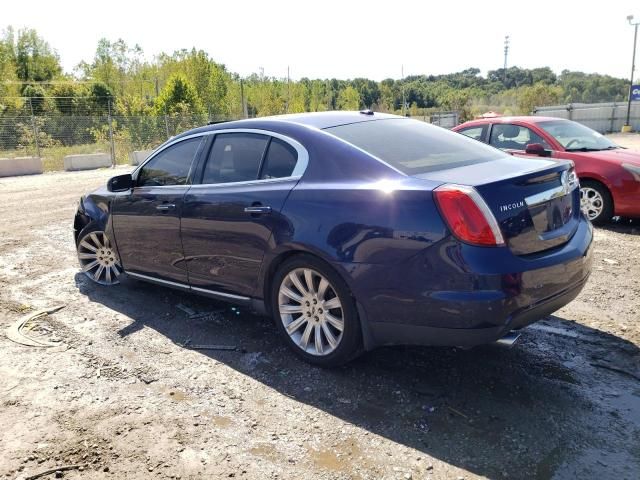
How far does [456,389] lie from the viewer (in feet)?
10.8

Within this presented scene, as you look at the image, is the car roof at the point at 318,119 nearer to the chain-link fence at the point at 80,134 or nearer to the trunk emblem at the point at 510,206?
the trunk emblem at the point at 510,206

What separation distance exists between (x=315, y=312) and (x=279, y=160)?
3.68 feet

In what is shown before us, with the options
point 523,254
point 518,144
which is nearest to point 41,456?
point 523,254

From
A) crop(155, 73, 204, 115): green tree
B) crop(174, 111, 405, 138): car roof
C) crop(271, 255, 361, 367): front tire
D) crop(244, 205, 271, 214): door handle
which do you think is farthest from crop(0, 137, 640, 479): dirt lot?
crop(155, 73, 204, 115): green tree

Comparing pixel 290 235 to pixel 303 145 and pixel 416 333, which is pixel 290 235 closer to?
pixel 303 145

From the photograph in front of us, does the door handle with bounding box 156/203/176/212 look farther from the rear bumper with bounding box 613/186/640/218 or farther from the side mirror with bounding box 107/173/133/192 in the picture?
the rear bumper with bounding box 613/186/640/218

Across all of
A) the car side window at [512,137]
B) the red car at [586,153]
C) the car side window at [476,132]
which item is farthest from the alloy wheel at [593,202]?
the car side window at [476,132]

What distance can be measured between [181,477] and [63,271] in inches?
172

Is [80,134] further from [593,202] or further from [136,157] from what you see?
[593,202]

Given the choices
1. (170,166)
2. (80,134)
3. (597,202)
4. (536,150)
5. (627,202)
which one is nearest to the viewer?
(170,166)

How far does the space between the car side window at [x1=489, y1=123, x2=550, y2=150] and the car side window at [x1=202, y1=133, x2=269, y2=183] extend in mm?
5244

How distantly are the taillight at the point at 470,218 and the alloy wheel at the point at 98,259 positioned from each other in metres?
3.70

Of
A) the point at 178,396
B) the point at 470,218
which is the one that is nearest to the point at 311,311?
the point at 178,396

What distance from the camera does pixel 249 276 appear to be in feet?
12.9
